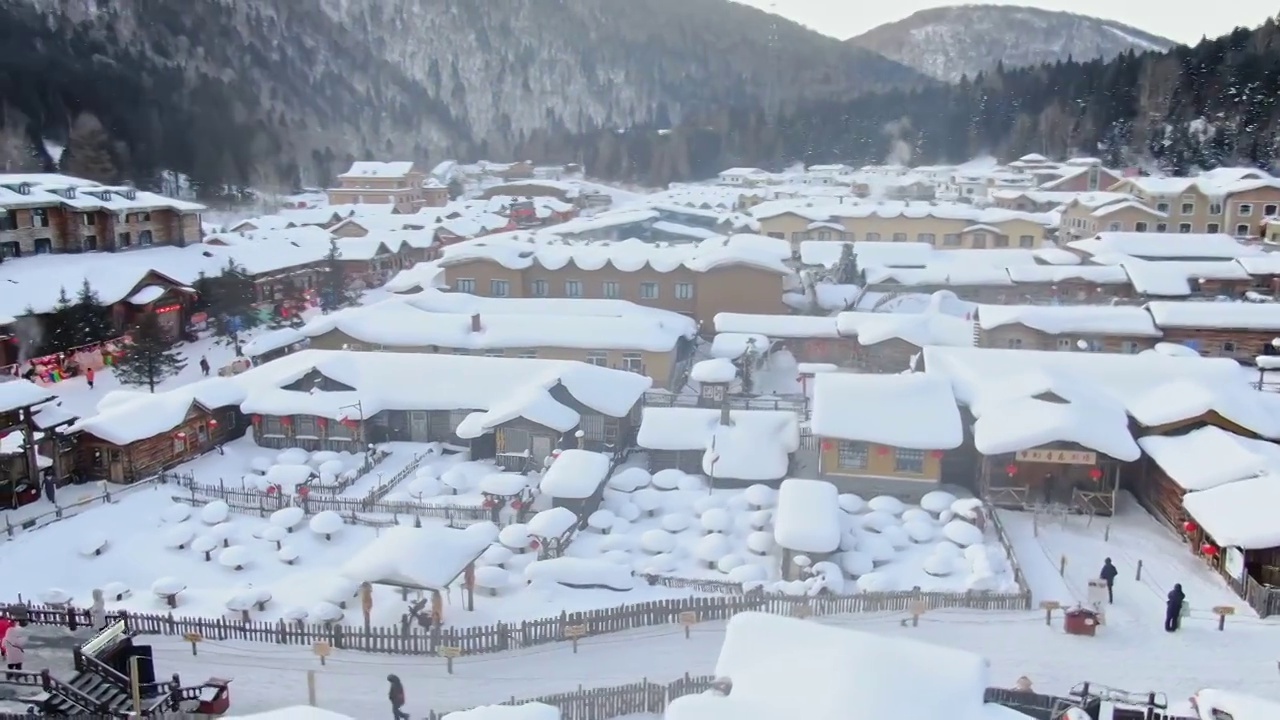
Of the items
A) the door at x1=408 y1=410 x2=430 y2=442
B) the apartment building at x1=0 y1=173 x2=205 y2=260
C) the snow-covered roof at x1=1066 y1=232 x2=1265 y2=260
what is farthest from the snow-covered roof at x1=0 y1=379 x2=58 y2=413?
the snow-covered roof at x1=1066 y1=232 x2=1265 y2=260

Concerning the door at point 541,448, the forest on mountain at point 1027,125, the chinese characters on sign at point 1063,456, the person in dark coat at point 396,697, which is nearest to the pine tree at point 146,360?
the door at point 541,448

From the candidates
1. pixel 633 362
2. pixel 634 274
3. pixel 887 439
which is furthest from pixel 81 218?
pixel 887 439

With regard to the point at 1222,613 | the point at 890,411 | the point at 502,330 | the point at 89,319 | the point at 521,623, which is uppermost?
the point at 89,319

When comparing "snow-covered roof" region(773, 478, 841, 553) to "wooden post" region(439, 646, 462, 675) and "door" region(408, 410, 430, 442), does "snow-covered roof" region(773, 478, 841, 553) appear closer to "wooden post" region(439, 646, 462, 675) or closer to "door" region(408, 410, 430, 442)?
"wooden post" region(439, 646, 462, 675)

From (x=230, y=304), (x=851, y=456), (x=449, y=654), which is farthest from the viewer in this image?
(x=230, y=304)

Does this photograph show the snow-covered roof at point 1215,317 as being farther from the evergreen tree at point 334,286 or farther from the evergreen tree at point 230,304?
the evergreen tree at point 230,304

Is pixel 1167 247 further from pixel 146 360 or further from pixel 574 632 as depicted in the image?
pixel 146 360

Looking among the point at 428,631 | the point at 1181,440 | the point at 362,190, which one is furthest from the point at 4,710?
the point at 362,190
